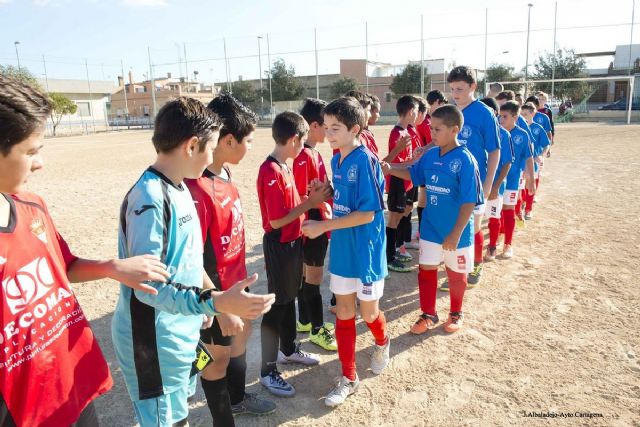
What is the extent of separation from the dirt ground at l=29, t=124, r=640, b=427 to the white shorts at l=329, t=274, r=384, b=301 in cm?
73

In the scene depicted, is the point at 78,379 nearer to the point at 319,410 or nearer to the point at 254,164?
the point at 319,410

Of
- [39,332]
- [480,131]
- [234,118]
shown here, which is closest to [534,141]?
[480,131]

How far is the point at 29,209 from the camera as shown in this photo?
155cm

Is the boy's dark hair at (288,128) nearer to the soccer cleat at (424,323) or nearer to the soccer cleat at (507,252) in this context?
the soccer cleat at (424,323)

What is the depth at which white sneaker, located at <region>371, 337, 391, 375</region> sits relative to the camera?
329cm

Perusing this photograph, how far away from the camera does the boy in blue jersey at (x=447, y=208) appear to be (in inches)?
144

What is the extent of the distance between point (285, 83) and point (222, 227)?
4795 centimetres

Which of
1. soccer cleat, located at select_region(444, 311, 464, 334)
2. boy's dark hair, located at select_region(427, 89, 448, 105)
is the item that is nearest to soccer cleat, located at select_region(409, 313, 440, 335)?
soccer cleat, located at select_region(444, 311, 464, 334)

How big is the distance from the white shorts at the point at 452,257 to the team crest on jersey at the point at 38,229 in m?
3.08

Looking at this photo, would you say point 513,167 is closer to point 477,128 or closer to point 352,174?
point 477,128

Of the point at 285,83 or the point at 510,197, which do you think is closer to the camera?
the point at 510,197

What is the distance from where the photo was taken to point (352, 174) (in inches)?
116

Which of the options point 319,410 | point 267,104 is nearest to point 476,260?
point 319,410

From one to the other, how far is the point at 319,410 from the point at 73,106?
48407 millimetres
